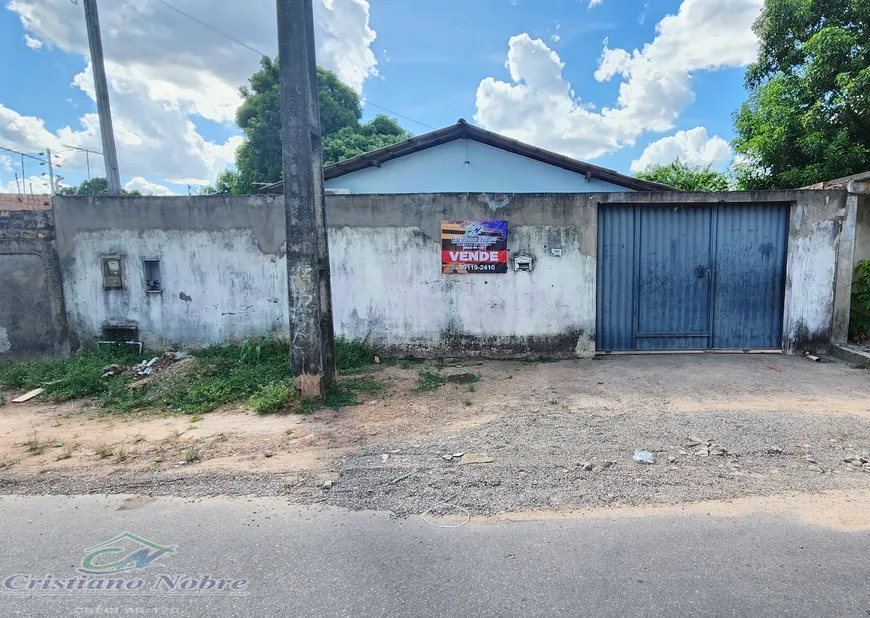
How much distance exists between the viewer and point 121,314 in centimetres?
725

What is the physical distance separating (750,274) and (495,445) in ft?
17.7

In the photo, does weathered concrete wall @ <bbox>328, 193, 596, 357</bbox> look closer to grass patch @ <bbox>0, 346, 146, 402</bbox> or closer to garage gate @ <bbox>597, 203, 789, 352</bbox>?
garage gate @ <bbox>597, 203, 789, 352</bbox>

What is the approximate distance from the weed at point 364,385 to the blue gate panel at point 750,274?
5.13 meters

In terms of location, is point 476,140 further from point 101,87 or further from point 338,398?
point 338,398

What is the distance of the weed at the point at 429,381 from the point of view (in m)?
5.70

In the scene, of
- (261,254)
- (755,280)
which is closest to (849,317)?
(755,280)

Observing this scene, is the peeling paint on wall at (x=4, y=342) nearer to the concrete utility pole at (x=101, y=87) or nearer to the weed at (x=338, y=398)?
the concrete utility pole at (x=101, y=87)

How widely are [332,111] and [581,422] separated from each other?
61.3 feet

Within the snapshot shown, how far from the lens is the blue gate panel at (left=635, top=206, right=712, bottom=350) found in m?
6.92

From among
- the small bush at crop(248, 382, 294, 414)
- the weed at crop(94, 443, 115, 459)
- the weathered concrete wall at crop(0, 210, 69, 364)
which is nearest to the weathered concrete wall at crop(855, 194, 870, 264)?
the small bush at crop(248, 382, 294, 414)

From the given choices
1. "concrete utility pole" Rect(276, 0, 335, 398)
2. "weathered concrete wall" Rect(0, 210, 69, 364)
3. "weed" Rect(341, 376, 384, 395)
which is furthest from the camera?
"weathered concrete wall" Rect(0, 210, 69, 364)

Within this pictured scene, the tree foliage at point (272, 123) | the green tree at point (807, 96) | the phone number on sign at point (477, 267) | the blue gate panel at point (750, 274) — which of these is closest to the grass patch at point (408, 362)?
the phone number on sign at point (477, 267)

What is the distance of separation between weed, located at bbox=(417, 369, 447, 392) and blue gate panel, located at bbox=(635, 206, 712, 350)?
3205mm

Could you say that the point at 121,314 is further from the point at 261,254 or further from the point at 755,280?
the point at 755,280
